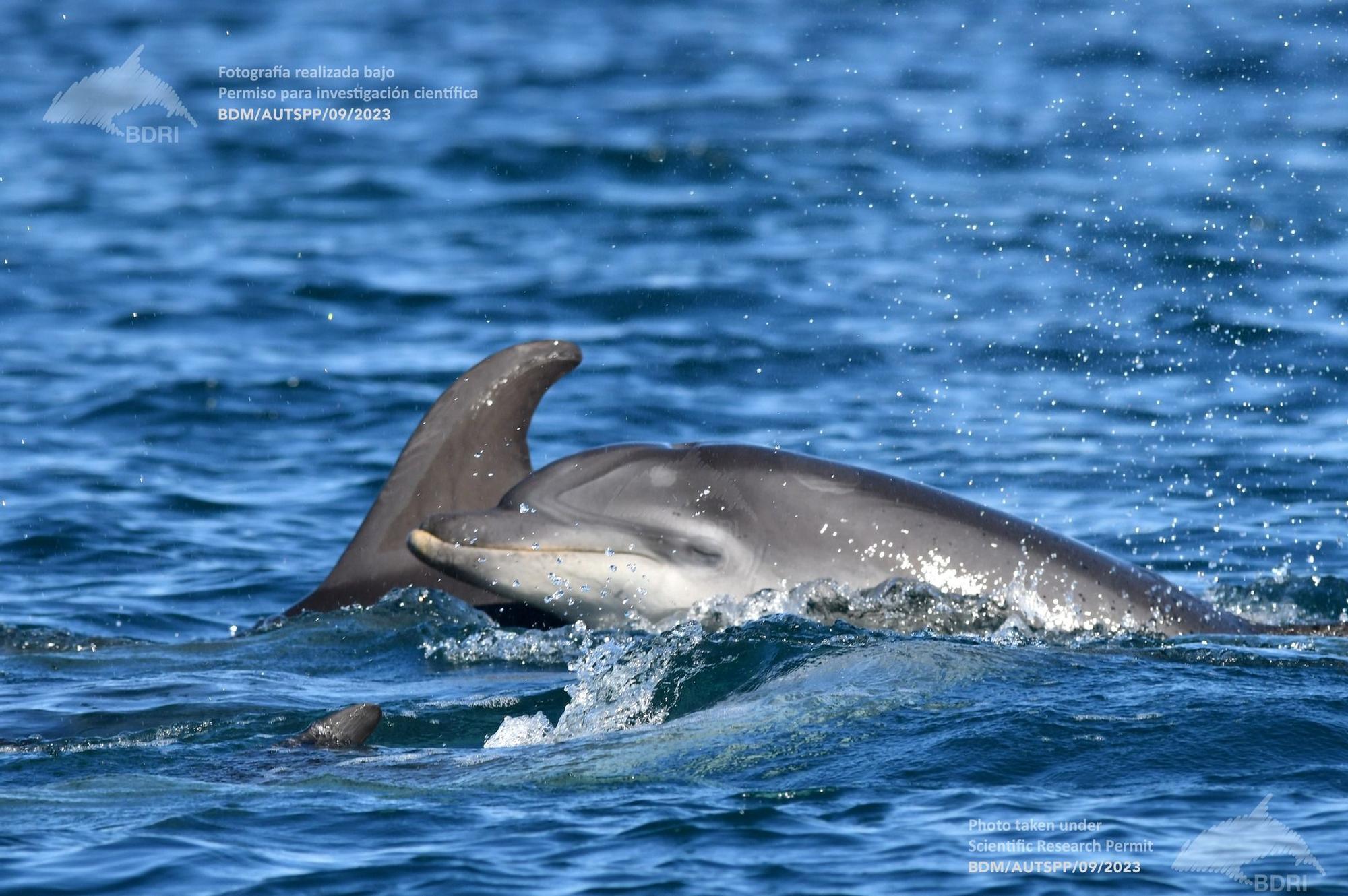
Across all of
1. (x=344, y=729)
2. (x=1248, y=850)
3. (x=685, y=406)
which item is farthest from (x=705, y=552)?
(x=685, y=406)

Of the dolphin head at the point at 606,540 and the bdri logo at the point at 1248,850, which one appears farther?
the dolphin head at the point at 606,540

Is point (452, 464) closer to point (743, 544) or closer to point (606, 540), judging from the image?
point (606, 540)

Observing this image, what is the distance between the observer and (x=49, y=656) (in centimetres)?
1177

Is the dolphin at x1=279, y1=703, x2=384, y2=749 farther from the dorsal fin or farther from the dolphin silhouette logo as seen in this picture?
the dolphin silhouette logo

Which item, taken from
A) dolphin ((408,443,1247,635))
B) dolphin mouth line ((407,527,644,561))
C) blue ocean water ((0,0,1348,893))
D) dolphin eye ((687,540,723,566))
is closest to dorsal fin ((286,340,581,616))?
blue ocean water ((0,0,1348,893))

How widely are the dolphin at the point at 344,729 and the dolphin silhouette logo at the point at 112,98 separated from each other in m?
25.2

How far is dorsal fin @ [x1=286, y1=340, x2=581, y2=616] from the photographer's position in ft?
41.3

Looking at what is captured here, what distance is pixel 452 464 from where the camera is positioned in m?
12.7

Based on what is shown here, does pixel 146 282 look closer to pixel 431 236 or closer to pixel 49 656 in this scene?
pixel 431 236

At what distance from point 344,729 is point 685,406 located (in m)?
10.3

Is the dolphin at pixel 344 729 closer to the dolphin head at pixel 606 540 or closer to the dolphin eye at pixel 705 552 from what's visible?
the dolphin head at pixel 606 540

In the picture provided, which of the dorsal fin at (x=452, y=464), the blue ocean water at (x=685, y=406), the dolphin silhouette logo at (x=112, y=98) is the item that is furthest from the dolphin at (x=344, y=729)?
the dolphin silhouette logo at (x=112, y=98)

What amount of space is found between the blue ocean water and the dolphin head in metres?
0.25

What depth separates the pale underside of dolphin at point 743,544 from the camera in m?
11.0
